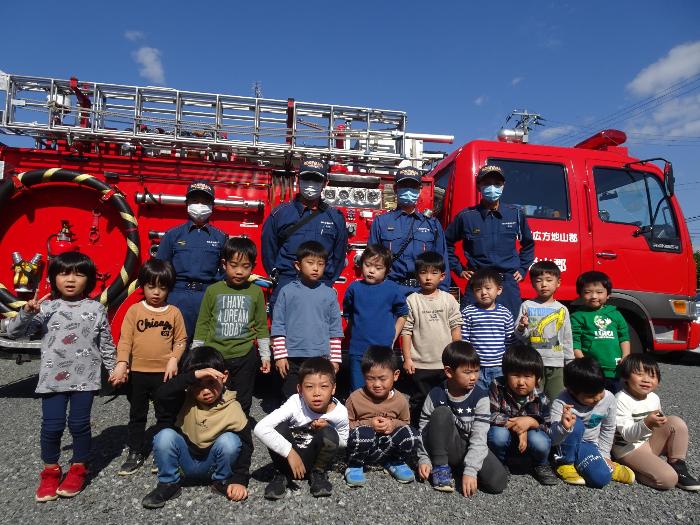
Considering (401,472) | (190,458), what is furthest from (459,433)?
(190,458)

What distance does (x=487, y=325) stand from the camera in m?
3.38

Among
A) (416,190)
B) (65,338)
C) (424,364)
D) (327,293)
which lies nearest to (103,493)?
(65,338)

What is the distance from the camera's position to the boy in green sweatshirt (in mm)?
3486

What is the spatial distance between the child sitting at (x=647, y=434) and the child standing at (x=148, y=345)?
2947 millimetres

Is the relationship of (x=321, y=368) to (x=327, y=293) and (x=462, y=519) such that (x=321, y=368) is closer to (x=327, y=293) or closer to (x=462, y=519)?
(x=327, y=293)

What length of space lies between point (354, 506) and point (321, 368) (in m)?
0.75

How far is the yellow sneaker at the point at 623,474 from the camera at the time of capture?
9.27 feet

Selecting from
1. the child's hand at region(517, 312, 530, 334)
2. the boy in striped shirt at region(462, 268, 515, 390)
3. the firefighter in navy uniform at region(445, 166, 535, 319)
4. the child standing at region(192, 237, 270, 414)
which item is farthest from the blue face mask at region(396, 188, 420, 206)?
the child standing at region(192, 237, 270, 414)

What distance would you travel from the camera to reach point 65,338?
266cm

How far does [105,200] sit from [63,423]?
229 cm

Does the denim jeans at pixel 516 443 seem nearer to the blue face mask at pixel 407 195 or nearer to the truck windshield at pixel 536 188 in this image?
the blue face mask at pixel 407 195

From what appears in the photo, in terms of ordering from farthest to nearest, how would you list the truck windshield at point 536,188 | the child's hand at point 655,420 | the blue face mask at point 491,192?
the truck windshield at point 536,188 < the blue face mask at point 491,192 < the child's hand at point 655,420

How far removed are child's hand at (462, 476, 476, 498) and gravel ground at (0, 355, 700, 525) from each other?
0.04 m

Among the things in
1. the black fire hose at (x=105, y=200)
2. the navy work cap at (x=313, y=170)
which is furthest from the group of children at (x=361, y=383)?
the black fire hose at (x=105, y=200)
